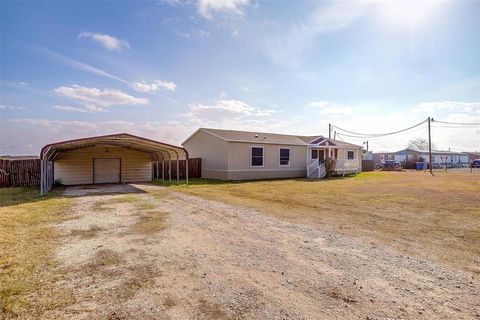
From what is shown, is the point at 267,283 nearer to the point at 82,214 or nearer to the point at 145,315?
the point at 145,315

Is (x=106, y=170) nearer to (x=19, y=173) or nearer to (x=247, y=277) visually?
(x=19, y=173)

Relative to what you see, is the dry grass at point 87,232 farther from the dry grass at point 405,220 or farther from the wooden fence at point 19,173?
the wooden fence at point 19,173

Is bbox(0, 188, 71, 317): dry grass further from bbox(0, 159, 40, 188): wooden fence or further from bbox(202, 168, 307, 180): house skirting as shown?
bbox(202, 168, 307, 180): house skirting

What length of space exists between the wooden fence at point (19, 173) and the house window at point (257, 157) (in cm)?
1428

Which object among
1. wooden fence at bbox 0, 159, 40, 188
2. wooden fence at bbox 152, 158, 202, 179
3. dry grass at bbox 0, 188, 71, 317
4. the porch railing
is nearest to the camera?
dry grass at bbox 0, 188, 71, 317

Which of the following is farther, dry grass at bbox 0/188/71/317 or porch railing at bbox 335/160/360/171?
porch railing at bbox 335/160/360/171

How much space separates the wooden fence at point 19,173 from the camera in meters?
16.4

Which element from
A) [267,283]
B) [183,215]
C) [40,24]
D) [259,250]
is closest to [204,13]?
[40,24]

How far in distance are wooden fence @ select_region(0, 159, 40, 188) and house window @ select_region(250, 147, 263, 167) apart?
14280 mm

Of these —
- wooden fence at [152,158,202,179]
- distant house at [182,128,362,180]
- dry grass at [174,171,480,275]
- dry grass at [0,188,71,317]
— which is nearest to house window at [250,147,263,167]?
distant house at [182,128,362,180]

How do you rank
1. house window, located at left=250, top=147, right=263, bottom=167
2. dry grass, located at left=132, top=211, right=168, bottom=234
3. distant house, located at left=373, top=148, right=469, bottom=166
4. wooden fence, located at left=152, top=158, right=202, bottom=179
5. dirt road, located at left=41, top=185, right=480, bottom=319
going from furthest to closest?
distant house, located at left=373, top=148, right=469, bottom=166 → wooden fence, located at left=152, top=158, right=202, bottom=179 → house window, located at left=250, top=147, right=263, bottom=167 → dry grass, located at left=132, top=211, right=168, bottom=234 → dirt road, located at left=41, top=185, right=480, bottom=319

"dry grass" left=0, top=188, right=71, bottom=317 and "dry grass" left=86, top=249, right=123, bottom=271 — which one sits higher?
"dry grass" left=0, top=188, right=71, bottom=317

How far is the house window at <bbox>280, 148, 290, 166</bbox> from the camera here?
2377cm

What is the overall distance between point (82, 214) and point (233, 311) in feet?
24.1
